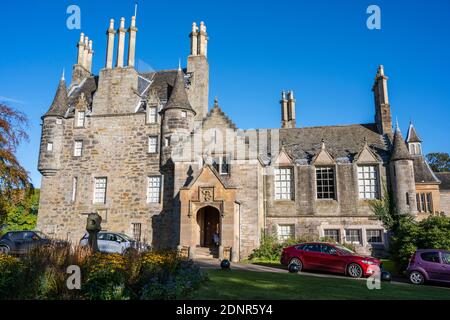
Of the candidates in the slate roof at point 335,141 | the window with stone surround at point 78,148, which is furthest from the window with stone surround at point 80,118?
the slate roof at point 335,141

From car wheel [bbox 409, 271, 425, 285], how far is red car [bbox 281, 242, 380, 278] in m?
1.45

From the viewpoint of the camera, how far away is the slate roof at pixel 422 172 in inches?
1157

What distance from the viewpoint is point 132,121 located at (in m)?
31.8

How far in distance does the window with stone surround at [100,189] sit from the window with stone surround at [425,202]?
82.9 ft

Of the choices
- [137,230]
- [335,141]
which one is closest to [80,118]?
[137,230]

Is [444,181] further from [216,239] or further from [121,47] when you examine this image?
[121,47]

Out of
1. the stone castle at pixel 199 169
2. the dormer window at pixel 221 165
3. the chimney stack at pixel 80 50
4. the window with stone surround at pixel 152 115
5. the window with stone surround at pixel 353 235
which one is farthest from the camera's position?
the chimney stack at pixel 80 50

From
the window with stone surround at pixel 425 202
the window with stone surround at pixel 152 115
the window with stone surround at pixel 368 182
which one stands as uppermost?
the window with stone surround at pixel 152 115

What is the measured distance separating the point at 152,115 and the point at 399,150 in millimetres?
19142

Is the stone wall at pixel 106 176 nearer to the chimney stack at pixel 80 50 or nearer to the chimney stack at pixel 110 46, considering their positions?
the chimney stack at pixel 110 46

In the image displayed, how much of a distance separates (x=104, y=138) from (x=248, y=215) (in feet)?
46.8

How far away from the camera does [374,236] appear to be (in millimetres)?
26359

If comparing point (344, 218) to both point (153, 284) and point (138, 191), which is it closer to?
point (138, 191)

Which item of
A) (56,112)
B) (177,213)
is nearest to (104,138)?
(56,112)
